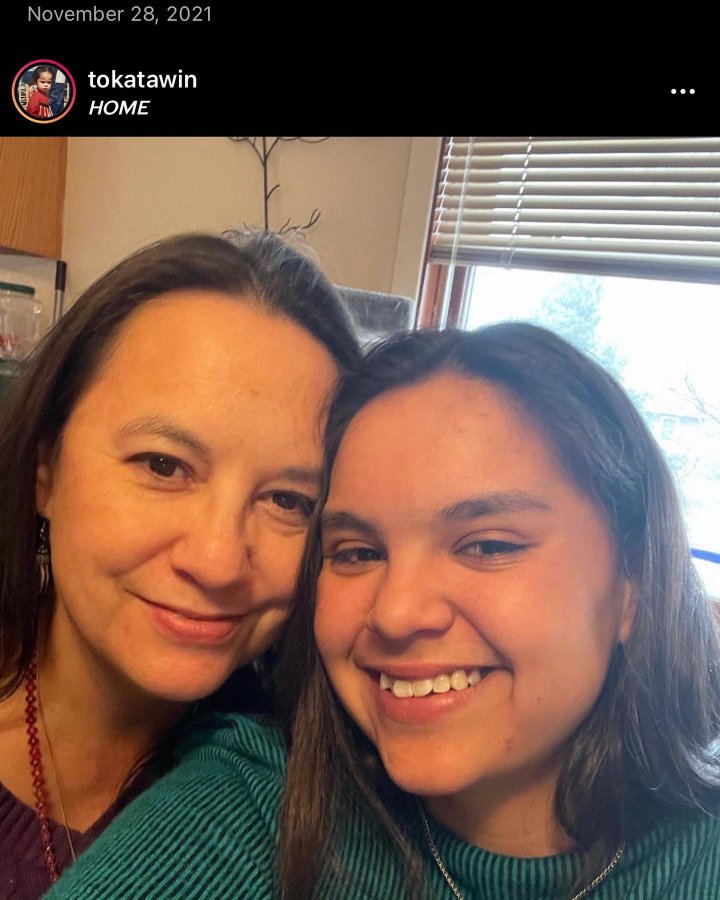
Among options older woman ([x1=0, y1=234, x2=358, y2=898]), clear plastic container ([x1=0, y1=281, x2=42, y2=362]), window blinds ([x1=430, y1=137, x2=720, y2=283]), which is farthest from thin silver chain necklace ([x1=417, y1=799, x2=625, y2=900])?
clear plastic container ([x1=0, y1=281, x2=42, y2=362])

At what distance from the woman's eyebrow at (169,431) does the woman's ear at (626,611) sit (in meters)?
0.50

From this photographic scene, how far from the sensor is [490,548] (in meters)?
0.73

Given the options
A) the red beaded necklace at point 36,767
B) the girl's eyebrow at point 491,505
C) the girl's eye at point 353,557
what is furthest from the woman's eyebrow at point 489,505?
the red beaded necklace at point 36,767

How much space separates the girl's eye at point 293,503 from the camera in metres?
0.87

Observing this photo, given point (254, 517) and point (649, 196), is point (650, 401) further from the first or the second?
point (254, 517)

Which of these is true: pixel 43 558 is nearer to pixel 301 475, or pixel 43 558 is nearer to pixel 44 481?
pixel 44 481

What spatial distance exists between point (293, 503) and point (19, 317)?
144 centimetres

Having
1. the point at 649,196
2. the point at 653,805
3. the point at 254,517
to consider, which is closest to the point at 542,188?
the point at 649,196

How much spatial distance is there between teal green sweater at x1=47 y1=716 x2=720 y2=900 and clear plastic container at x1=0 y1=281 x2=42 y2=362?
1326mm

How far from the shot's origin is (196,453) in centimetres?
81

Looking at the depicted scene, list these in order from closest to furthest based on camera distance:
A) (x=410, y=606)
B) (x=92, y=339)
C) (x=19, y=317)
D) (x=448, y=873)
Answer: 1. (x=410, y=606)
2. (x=448, y=873)
3. (x=92, y=339)
4. (x=19, y=317)

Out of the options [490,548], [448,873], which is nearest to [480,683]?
[490,548]

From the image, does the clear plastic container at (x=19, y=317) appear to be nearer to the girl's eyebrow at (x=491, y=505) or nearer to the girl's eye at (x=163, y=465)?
the girl's eye at (x=163, y=465)

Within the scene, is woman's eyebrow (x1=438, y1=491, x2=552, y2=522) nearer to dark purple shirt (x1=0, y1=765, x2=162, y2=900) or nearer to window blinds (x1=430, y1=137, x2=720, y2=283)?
dark purple shirt (x1=0, y1=765, x2=162, y2=900)
